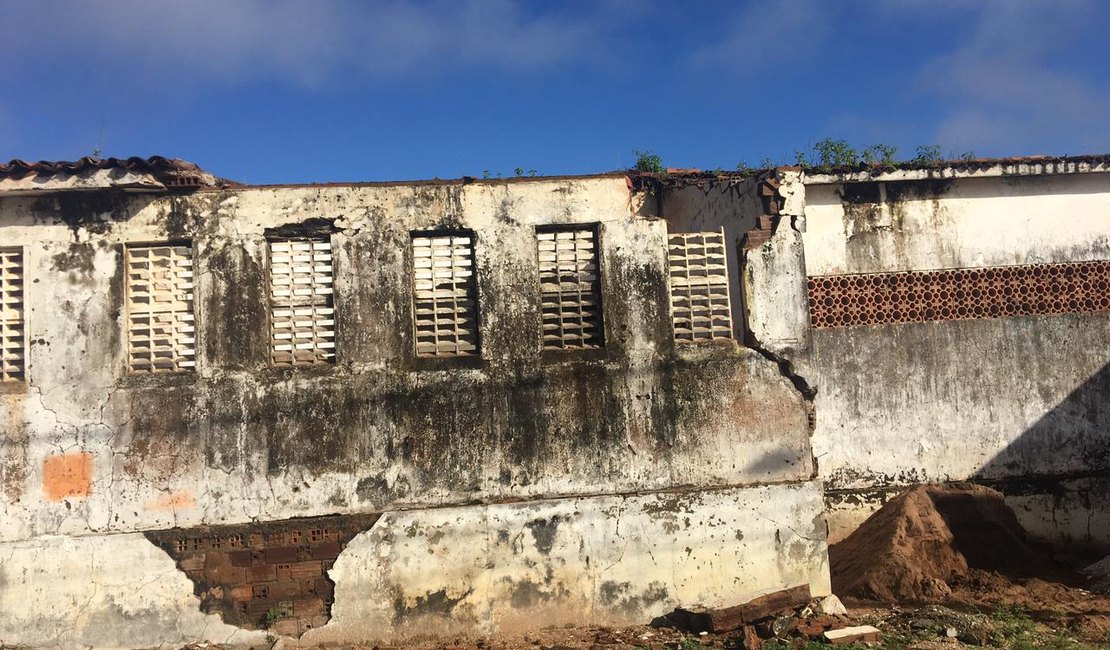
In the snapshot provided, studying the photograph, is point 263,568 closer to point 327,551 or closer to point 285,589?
point 285,589

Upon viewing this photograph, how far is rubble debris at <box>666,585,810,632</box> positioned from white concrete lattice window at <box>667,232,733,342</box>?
211 centimetres

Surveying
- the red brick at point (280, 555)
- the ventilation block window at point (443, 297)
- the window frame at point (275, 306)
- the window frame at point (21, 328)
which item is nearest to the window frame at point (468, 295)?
the ventilation block window at point (443, 297)

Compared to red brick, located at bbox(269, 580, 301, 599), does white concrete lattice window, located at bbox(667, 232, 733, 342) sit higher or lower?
higher

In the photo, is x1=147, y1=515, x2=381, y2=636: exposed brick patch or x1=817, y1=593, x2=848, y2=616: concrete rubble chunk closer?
x1=147, y1=515, x2=381, y2=636: exposed brick patch

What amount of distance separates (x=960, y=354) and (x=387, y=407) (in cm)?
588

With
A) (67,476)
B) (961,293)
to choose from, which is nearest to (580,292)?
(67,476)

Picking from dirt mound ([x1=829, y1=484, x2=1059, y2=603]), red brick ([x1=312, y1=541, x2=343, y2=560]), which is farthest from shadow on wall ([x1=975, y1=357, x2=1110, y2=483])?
red brick ([x1=312, y1=541, x2=343, y2=560])

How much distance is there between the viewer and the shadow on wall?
28.4 ft

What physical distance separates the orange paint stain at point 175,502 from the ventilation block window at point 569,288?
3.03 metres

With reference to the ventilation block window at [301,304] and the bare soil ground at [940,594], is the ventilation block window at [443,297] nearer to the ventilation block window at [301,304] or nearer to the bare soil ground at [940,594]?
the ventilation block window at [301,304]

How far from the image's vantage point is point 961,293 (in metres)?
8.78

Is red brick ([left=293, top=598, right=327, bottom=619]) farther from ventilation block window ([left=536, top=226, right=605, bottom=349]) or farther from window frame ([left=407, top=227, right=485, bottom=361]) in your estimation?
ventilation block window ([left=536, top=226, right=605, bottom=349])

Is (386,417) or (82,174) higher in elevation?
(82,174)

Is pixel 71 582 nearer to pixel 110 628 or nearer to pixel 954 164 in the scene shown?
pixel 110 628
